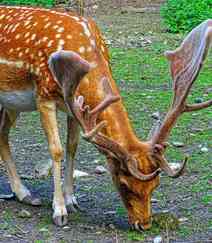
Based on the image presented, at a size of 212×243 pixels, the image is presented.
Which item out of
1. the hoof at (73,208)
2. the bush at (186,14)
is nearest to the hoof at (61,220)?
the hoof at (73,208)

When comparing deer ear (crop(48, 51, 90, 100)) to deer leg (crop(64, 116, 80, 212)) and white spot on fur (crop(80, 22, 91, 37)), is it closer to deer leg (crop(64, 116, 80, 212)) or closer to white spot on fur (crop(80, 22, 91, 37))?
white spot on fur (crop(80, 22, 91, 37))

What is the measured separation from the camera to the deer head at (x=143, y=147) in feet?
20.5

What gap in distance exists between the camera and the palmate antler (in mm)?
6281

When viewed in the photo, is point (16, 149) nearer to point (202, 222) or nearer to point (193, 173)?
point (193, 173)

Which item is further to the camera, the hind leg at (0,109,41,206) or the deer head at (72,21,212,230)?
the hind leg at (0,109,41,206)

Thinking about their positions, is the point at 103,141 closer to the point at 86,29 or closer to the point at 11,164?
the point at 86,29

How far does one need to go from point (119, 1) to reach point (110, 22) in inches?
146

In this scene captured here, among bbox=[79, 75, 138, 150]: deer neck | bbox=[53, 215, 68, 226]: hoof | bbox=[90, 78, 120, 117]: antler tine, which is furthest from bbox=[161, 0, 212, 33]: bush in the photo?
bbox=[90, 78, 120, 117]: antler tine

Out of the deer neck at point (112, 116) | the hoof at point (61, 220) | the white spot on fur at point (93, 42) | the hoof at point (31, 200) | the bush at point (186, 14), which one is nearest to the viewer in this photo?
the deer neck at point (112, 116)

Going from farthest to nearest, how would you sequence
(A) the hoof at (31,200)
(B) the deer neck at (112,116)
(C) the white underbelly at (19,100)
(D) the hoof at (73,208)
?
(A) the hoof at (31,200) < (D) the hoof at (73,208) < (C) the white underbelly at (19,100) < (B) the deer neck at (112,116)

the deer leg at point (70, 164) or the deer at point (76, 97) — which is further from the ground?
the deer at point (76, 97)

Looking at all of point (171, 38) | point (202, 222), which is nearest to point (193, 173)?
point (202, 222)

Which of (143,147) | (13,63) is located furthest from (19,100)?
(143,147)

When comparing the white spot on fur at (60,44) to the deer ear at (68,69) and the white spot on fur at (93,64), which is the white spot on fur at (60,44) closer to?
the white spot on fur at (93,64)
